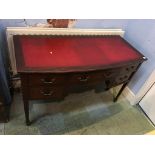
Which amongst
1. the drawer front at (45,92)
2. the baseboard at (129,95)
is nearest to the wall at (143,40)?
the baseboard at (129,95)

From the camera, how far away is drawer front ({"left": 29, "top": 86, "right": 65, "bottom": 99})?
3.86 feet

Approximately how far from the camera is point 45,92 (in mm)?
1218

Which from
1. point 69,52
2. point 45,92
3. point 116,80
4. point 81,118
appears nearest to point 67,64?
point 69,52

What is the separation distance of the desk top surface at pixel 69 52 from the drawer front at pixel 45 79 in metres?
0.05

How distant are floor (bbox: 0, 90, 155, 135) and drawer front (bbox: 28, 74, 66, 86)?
54 centimetres

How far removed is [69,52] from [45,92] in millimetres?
350

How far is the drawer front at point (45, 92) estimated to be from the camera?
118 cm

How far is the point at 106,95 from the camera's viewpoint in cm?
191

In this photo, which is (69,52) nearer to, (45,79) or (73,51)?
(73,51)

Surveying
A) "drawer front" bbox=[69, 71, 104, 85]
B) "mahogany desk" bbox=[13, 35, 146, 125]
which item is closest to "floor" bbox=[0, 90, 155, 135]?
"mahogany desk" bbox=[13, 35, 146, 125]

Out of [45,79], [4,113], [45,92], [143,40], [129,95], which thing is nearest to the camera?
[45,79]
